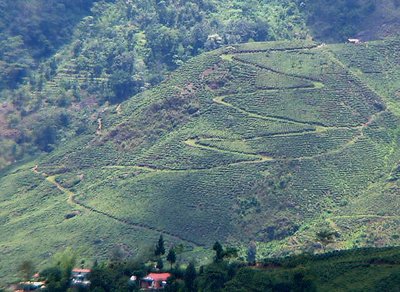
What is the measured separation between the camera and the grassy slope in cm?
9612

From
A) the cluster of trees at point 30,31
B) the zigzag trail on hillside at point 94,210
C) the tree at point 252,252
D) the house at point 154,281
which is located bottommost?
the house at point 154,281

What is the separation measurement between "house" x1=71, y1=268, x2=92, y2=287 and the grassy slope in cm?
1271

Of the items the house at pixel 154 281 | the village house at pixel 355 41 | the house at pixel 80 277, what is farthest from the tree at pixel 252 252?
the village house at pixel 355 41

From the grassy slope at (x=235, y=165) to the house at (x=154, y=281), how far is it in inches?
605

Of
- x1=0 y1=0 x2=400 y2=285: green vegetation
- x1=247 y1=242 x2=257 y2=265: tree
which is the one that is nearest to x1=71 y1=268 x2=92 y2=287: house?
x1=0 y1=0 x2=400 y2=285: green vegetation

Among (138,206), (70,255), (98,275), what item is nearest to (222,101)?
(138,206)

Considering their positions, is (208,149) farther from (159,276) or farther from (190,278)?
(190,278)

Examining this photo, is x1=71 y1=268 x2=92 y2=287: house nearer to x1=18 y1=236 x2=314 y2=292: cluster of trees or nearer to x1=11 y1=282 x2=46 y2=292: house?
x1=18 y1=236 x2=314 y2=292: cluster of trees

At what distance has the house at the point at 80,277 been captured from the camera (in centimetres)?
7625

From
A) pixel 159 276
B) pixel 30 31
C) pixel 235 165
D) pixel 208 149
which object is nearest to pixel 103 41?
pixel 30 31

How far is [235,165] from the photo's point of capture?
332 feet

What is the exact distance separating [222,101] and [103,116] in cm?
1393

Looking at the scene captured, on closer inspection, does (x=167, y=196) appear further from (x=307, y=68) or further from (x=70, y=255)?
(x=307, y=68)

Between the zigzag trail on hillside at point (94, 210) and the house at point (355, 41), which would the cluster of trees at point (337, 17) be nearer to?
the house at point (355, 41)
